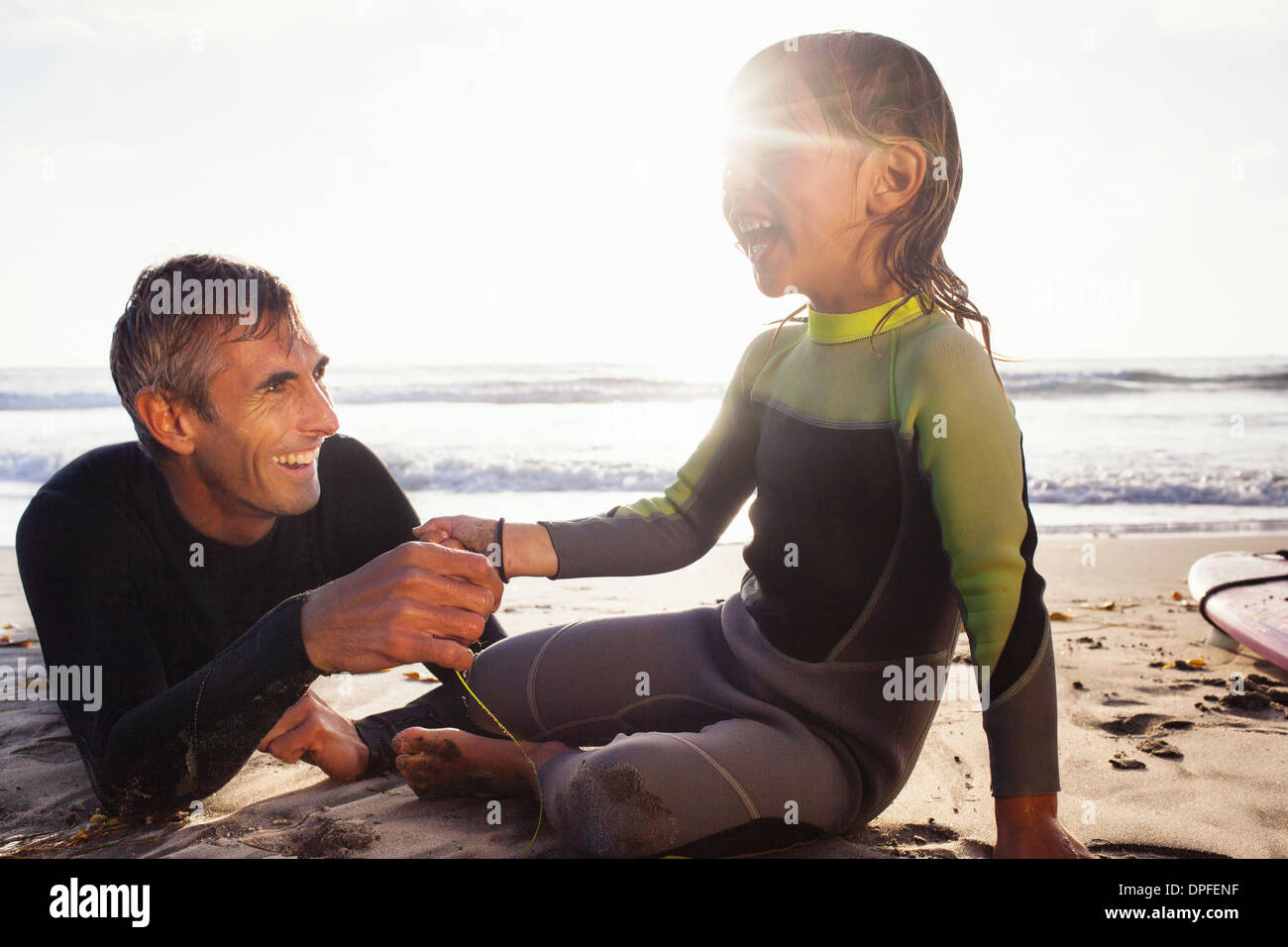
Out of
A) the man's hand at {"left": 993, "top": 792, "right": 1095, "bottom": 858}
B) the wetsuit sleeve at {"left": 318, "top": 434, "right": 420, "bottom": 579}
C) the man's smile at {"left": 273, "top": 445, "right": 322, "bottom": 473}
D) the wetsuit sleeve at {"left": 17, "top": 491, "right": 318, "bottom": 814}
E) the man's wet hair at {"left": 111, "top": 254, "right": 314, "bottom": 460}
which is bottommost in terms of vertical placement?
the man's hand at {"left": 993, "top": 792, "right": 1095, "bottom": 858}

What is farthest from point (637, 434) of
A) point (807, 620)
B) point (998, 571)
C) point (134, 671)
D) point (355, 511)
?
point (998, 571)

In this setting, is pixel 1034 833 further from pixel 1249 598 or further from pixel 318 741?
pixel 1249 598

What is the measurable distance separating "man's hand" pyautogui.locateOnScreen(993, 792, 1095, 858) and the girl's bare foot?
1079 mm

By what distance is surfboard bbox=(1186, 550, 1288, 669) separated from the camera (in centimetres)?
388

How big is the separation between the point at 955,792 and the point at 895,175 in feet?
5.53

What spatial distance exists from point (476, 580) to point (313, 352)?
3.32 feet

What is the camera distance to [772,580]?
2.27m

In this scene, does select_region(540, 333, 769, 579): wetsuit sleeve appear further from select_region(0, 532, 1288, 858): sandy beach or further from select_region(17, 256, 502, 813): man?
select_region(0, 532, 1288, 858): sandy beach

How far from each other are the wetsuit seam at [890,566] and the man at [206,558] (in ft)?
2.50

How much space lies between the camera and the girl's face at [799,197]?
2.12 m

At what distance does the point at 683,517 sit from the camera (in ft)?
8.31

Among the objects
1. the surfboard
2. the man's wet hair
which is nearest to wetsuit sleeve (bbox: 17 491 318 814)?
the man's wet hair
